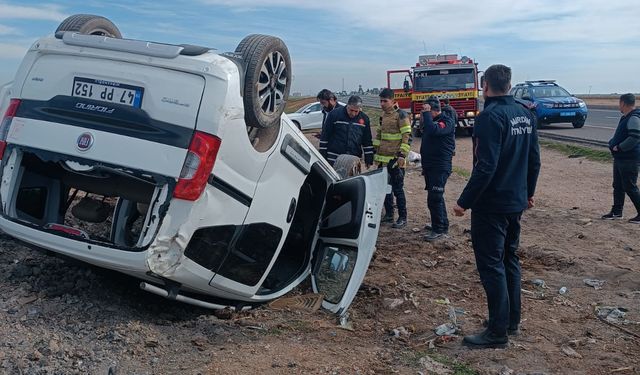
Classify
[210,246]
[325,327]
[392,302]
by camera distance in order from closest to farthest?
[210,246], [325,327], [392,302]

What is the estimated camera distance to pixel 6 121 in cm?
395

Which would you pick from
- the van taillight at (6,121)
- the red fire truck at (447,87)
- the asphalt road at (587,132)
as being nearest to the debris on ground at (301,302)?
the van taillight at (6,121)

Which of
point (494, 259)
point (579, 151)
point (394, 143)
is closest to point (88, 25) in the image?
point (494, 259)

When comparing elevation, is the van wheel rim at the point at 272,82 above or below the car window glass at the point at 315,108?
above

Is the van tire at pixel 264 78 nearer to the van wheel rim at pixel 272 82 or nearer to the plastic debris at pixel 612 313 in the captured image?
the van wheel rim at pixel 272 82

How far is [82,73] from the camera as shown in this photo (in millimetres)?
3838

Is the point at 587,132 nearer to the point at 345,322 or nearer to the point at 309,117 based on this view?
the point at 309,117

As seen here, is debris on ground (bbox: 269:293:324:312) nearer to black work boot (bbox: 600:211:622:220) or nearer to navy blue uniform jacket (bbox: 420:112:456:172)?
navy blue uniform jacket (bbox: 420:112:456:172)

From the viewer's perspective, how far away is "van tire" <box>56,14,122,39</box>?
14.1 ft

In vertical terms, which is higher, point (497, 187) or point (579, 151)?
point (497, 187)

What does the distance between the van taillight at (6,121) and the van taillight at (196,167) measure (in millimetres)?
1234

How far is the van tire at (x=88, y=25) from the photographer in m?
4.29

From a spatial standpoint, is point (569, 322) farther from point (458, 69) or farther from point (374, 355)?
point (458, 69)

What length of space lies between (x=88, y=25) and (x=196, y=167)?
63.0 inches
